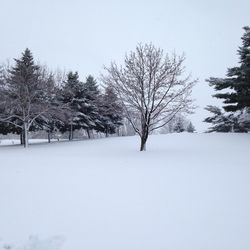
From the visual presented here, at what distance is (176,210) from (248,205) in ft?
5.28

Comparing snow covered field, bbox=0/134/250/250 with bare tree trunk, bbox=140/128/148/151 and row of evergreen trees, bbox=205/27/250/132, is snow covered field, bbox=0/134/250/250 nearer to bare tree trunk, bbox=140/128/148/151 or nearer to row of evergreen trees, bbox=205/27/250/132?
bare tree trunk, bbox=140/128/148/151

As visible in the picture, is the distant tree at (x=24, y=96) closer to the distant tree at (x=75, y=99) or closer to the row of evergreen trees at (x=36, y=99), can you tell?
the row of evergreen trees at (x=36, y=99)

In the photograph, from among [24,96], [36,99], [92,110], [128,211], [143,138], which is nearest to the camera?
[128,211]

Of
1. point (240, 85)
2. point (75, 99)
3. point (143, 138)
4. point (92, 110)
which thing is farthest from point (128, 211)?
point (92, 110)

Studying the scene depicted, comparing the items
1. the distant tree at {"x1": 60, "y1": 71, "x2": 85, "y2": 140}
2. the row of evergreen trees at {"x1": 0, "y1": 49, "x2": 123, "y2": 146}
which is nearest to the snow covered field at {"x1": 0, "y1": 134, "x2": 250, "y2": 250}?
the row of evergreen trees at {"x1": 0, "y1": 49, "x2": 123, "y2": 146}

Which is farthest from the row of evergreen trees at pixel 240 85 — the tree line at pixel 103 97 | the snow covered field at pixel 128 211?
the snow covered field at pixel 128 211

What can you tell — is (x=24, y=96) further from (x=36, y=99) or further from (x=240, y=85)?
(x=240, y=85)

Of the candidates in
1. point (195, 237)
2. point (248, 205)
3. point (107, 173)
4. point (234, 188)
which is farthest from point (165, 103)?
point (195, 237)

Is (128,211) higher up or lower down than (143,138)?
lower down

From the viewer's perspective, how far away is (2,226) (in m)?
4.45

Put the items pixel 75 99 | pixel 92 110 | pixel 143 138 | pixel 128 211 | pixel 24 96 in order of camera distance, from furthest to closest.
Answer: pixel 92 110 → pixel 75 99 → pixel 24 96 → pixel 143 138 → pixel 128 211

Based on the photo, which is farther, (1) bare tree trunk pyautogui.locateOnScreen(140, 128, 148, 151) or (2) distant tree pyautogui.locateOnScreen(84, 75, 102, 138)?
(2) distant tree pyautogui.locateOnScreen(84, 75, 102, 138)

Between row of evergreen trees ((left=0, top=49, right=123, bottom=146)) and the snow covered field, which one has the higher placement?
row of evergreen trees ((left=0, top=49, right=123, bottom=146))

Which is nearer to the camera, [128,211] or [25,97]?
[128,211]
